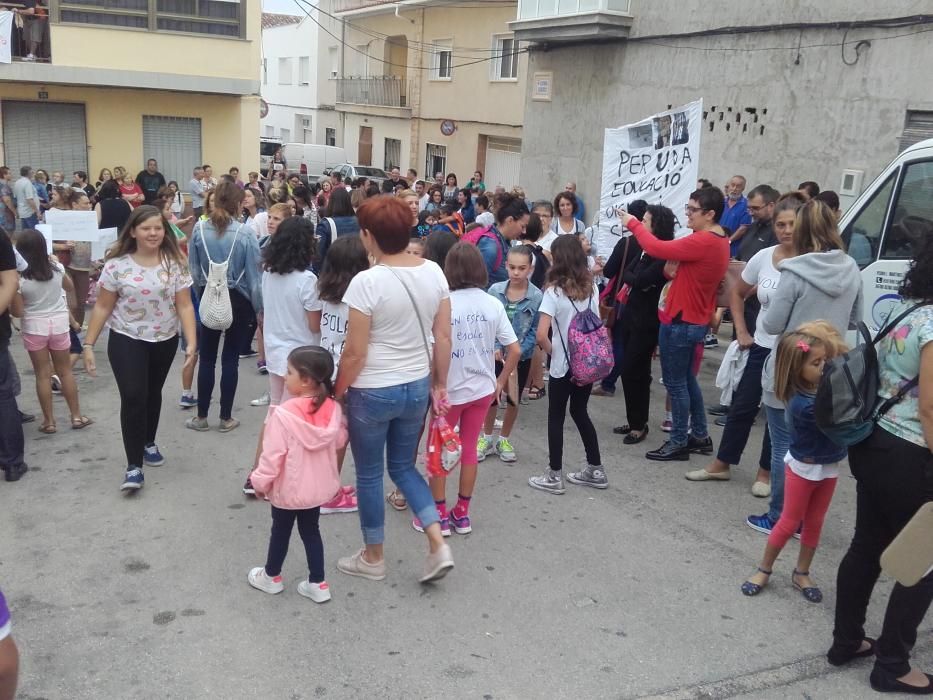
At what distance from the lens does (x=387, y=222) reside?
3.61 metres

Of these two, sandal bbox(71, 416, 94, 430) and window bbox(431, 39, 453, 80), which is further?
window bbox(431, 39, 453, 80)

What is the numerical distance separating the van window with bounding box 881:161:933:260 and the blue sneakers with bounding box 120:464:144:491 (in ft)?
16.8

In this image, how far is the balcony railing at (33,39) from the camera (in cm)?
1844

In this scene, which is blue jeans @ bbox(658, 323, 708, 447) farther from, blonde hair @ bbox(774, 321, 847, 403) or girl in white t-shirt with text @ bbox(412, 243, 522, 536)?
blonde hair @ bbox(774, 321, 847, 403)

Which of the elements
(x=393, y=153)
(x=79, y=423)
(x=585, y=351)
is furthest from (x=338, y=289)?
(x=393, y=153)

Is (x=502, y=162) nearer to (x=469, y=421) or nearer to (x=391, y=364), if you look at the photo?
(x=469, y=421)

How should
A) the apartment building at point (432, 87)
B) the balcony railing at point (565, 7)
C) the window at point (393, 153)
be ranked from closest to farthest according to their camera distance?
1. the balcony railing at point (565, 7)
2. the apartment building at point (432, 87)
3. the window at point (393, 153)

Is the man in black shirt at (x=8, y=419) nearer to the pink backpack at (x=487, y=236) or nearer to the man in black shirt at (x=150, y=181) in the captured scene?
the pink backpack at (x=487, y=236)

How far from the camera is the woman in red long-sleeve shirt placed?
550 centimetres

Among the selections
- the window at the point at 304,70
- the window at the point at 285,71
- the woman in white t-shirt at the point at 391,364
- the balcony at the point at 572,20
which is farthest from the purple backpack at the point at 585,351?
the window at the point at 285,71

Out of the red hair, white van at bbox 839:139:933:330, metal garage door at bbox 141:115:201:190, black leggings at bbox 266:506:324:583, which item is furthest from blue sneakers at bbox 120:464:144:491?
metal garage door at bbox 141:115:201:190

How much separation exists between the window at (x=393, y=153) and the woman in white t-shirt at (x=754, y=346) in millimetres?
25977

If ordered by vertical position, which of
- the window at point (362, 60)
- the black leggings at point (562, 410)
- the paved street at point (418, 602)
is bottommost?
the paved street at point (418, 602)

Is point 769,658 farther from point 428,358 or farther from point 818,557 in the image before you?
point 428,358
